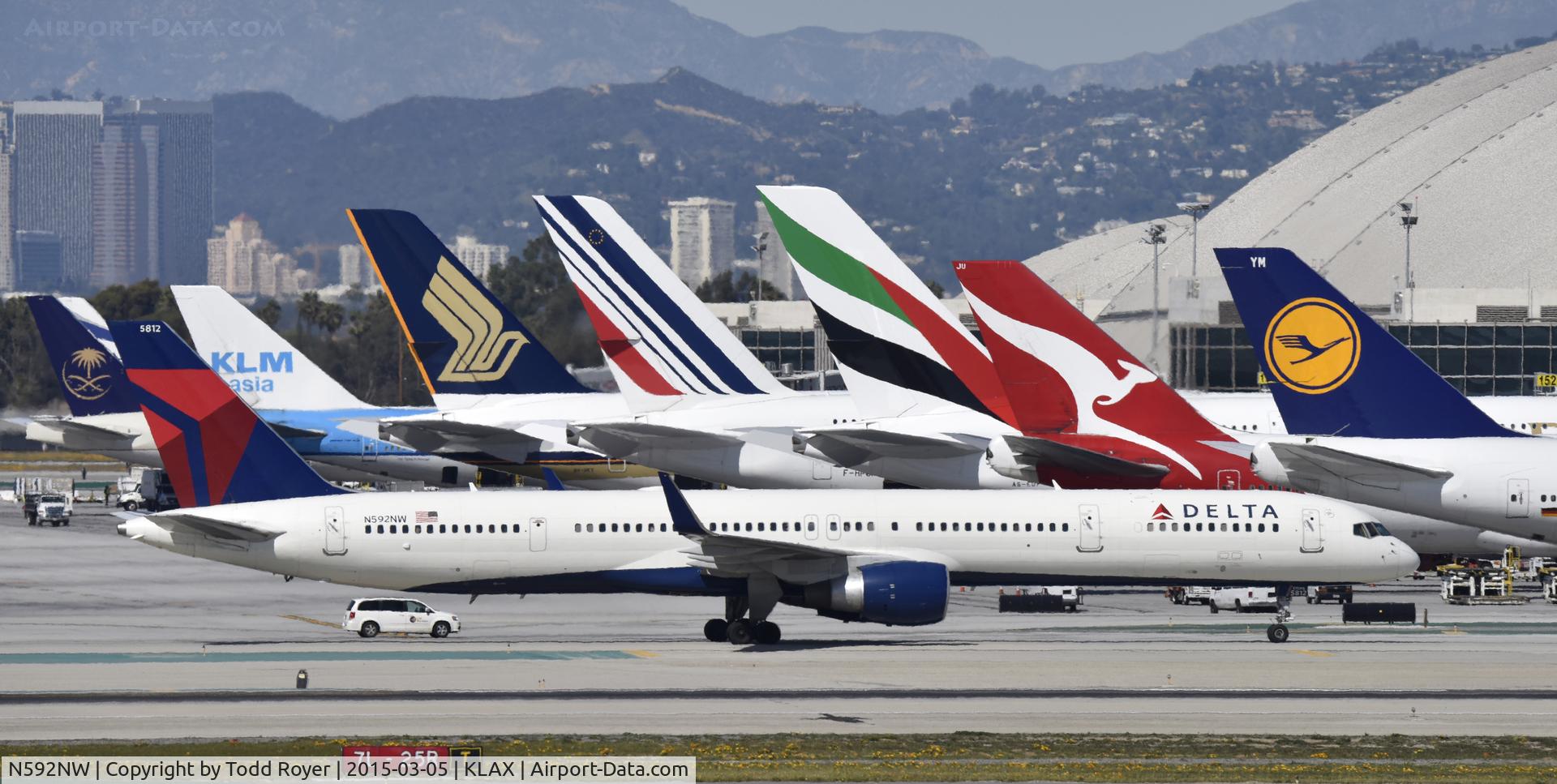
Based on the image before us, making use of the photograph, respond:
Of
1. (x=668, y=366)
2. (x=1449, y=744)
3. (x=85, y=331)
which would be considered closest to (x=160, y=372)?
(x=668, y=366)

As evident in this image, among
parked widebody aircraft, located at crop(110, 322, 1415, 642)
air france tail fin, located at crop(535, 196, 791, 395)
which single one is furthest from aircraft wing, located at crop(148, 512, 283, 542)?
air france tail fin, located at crop(535, 196, 791, 395)

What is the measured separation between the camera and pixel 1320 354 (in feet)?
154

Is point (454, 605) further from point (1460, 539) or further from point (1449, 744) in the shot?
point (1449, 744)

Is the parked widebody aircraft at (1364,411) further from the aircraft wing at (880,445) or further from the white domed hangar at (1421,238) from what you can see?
the white domed hangar at (1421,238)

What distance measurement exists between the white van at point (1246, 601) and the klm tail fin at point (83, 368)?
61676 mm

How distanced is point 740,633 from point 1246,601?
711 inches

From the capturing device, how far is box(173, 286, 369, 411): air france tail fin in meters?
85.4

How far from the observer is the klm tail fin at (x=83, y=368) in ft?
331

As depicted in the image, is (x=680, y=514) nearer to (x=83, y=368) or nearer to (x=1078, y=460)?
(x=1078, y=460)

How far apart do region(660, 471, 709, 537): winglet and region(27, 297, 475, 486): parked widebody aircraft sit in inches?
1232

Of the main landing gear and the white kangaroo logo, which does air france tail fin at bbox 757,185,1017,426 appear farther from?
the main landing gear

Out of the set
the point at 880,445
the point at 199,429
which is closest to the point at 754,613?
the point at 880,445

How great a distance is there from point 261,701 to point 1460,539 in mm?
35190

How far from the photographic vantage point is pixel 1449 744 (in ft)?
110
